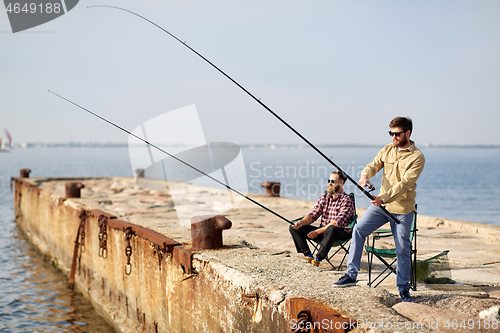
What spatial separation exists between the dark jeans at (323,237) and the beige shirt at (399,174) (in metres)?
0.98

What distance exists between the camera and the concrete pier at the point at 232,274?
3.53 metres

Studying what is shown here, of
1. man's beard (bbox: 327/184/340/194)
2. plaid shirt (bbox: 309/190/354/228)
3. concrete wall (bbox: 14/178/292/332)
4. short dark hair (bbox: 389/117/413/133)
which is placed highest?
short dark hair (bbox: 389/117/413/133)

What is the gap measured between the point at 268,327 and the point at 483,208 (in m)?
35.2

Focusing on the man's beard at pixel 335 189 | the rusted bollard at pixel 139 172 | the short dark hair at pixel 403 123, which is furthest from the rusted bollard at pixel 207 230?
the rusted bollard at pixel 139 172

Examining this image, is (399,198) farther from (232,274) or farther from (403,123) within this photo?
(232,274)

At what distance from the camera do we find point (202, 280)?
4.76 meters

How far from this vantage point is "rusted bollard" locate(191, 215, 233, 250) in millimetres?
5125

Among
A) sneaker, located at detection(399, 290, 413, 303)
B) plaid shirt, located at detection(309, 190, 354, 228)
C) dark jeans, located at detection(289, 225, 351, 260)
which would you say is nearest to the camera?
sneaker, located at detection(399, 290, 413, 303)

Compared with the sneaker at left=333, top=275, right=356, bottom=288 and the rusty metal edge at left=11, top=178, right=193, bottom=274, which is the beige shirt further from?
the rusty metal edge at left=11, top=178, right=193, bottom=274

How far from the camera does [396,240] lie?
425cm

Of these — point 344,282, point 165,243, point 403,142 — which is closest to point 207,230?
point 165,243

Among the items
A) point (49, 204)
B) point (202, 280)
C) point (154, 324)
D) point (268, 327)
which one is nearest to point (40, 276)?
point (49, 204)

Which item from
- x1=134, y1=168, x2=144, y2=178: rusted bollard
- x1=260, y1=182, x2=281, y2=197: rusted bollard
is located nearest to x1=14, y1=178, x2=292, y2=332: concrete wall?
x1=260, y1=182, x2=281, y2=197: rusted bollard

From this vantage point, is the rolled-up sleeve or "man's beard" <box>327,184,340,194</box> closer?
the rolled-up sleeve
